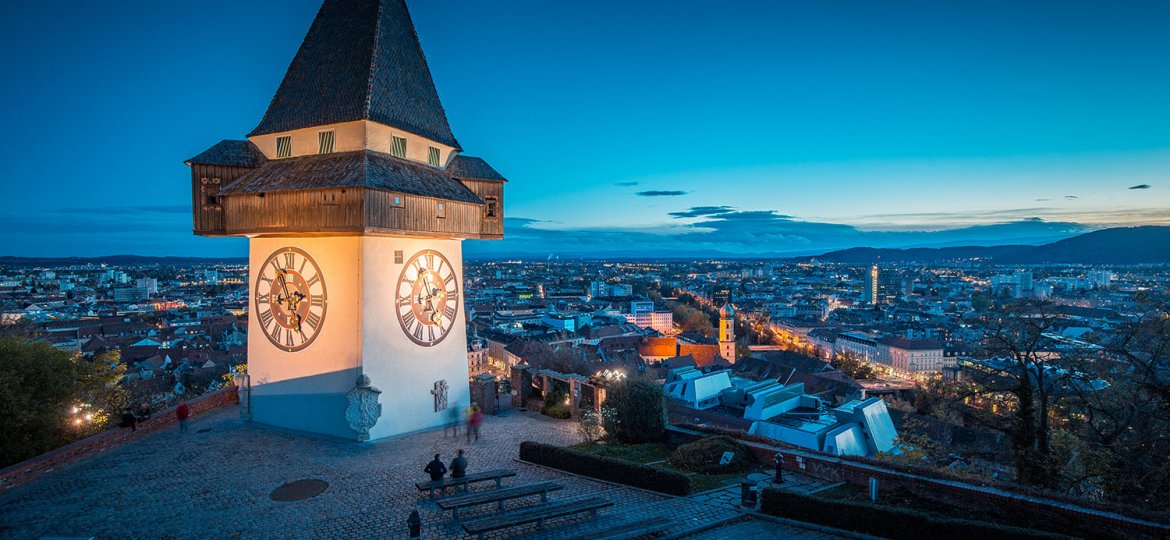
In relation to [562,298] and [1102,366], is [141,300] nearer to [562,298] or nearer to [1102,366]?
[562,298]

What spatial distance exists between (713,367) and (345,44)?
167ft

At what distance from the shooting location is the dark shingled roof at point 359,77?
17.4 meters

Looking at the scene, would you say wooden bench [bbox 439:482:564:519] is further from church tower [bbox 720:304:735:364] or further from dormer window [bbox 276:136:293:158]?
church tower [bbox 720:304:735:364]

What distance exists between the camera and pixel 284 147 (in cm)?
1833

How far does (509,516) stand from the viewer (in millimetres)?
10414

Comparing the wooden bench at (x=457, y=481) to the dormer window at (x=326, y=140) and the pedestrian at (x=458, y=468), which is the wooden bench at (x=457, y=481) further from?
the dormer window at (x=326, y=140)

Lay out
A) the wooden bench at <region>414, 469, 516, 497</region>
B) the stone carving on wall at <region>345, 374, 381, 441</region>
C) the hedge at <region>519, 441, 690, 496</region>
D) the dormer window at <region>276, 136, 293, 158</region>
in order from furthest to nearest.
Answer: the dormer window at <region>276, 136, 293, 158</region>
the stone carving on wall at <region>345, 374, 381, 441</region>
the hedge at <region>519, 441, 690, 496</region>
the wooden bench at <region>414, 469, 516, 497</region>

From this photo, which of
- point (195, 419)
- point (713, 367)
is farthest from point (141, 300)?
point (195, 419)

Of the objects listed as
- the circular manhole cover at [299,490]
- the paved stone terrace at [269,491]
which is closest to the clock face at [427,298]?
the paved stone terrace at [269,491]

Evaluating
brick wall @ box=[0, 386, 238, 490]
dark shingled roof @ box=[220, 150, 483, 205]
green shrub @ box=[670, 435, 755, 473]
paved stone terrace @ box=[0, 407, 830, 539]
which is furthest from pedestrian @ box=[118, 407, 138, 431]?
green shrub @ box=[670, 435, 755, 473]

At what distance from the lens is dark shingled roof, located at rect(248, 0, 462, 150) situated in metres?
17.4

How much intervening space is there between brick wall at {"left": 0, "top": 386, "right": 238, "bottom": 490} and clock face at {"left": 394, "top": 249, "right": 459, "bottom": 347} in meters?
7.29

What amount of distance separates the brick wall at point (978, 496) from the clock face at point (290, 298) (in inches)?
473

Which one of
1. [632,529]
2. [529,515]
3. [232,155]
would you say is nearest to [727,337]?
[232,155]
